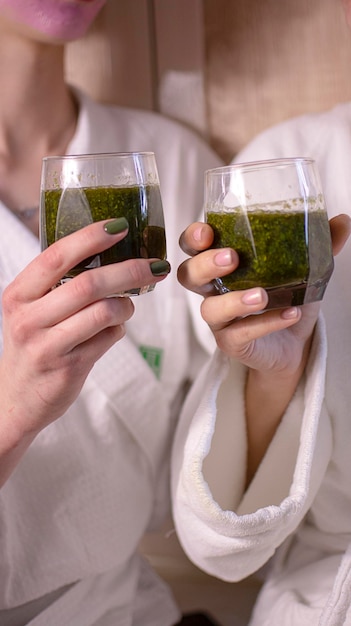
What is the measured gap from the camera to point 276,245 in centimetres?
76

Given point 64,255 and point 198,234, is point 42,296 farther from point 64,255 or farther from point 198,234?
point 198,234

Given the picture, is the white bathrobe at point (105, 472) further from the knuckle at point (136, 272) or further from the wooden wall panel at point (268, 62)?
the knuckle at point (136, 272)

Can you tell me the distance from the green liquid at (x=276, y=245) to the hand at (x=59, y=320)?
0.08 metres

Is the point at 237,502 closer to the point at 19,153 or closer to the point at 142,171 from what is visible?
the point at 142,171

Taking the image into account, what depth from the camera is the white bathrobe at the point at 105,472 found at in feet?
3.75

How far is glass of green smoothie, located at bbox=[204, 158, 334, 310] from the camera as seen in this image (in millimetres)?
758

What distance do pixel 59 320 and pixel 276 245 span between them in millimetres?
238

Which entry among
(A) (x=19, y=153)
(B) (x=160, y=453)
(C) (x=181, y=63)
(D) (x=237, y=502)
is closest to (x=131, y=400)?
(B) (x=160, y=453)

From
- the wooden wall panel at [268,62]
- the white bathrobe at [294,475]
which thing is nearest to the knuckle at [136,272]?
the white bathrobe at [294,475]

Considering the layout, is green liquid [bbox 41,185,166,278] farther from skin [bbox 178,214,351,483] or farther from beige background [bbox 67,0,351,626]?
beige background [bbox 67,0,351,626]

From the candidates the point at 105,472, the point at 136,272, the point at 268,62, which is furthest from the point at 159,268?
the point at 268,62

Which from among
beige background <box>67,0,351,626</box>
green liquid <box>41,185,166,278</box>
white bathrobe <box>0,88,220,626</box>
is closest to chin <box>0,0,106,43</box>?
white bathrobe <box>0,88,220,626</box>

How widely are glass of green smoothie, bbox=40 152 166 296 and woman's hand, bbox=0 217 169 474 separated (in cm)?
3

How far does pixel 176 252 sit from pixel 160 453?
1.17 ft
